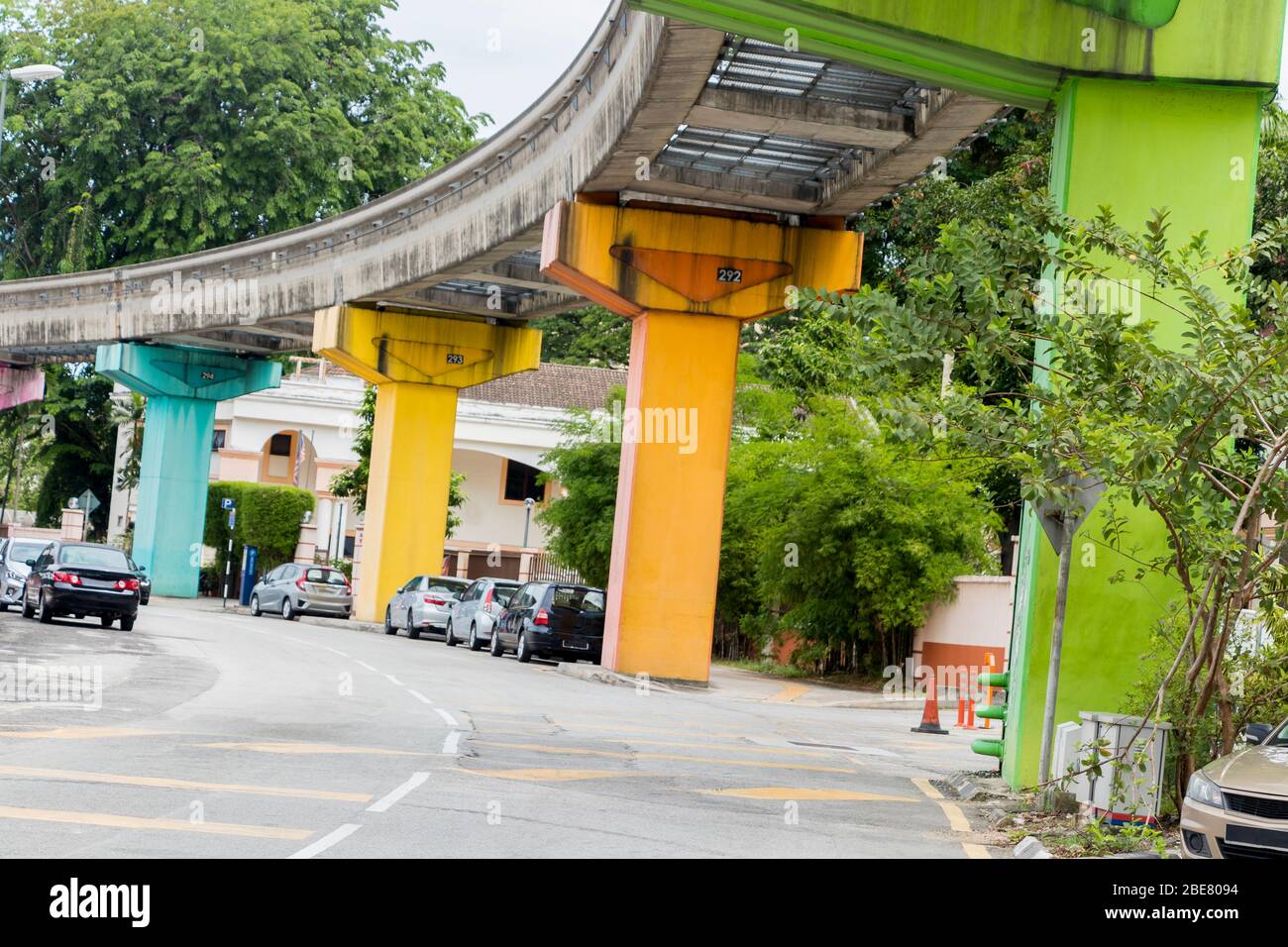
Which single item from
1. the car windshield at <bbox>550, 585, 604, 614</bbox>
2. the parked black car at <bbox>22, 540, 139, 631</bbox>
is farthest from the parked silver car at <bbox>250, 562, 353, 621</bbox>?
the car windshield at <bbox>550, 585, 604, 614</bbox>

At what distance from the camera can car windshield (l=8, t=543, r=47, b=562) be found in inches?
1460

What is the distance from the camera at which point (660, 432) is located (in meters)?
29.3

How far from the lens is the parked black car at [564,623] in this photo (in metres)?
32.3

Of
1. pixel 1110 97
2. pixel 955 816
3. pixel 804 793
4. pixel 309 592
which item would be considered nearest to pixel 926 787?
pixel 804 793

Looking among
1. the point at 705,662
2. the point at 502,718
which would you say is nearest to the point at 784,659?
the point at 705,662

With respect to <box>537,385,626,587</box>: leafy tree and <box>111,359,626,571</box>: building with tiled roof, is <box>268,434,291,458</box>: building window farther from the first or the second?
<box>537,385,626,587</box>: leafy tree

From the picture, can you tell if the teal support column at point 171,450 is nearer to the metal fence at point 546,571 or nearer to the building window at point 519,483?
the metal fence at point 546,571

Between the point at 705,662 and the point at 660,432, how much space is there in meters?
4.05

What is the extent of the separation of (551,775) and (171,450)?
3964cm

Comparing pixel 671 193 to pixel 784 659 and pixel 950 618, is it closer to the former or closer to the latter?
pixel 950 618

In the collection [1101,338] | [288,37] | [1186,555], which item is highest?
[288,37]

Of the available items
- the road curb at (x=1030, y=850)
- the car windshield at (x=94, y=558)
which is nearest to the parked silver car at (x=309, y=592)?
the car windshield at (x=94, y=558)

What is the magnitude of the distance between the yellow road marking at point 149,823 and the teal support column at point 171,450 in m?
41.9

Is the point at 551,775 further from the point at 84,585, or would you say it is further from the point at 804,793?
the point at 84,585
